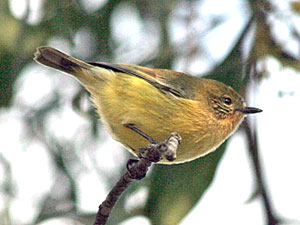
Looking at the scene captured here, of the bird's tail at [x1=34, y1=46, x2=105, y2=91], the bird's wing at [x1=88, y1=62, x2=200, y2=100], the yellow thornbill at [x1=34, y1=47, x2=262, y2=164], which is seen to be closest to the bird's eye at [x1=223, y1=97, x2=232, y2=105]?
the yellow thornbill at [x1=34, y1=47, x2=262, y2=164]

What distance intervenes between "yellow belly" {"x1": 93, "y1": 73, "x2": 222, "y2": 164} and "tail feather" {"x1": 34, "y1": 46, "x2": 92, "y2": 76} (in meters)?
0.20

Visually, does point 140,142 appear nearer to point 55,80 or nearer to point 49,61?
point 49,61

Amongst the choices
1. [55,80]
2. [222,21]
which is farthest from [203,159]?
[55,80]

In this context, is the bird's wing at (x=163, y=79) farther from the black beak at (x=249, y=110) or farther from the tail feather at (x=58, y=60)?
the black beak at (x=249, y=110)

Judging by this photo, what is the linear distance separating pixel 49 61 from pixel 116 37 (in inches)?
49.6

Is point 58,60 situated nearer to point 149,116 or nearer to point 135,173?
point 149,116

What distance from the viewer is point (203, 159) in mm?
3580

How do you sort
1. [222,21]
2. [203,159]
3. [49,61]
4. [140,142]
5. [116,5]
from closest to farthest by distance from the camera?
[140,142]
[49,61]
[203,159]
[222,21]
[116,5]

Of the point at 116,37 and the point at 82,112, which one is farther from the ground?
the point at 116,37

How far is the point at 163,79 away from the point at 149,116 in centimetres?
42

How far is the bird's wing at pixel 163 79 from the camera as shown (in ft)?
10.6

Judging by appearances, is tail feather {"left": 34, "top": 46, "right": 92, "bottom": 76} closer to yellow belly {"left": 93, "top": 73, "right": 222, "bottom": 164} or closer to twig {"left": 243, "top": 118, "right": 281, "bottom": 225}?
yellow belly {"left": 93, "top": 73, "right": 222, "bottom": 164}

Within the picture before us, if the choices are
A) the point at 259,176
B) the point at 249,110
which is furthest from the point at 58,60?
the point at 259,176

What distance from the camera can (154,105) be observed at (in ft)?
10.1
